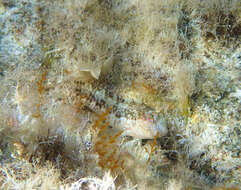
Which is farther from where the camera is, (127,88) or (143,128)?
(127,88)

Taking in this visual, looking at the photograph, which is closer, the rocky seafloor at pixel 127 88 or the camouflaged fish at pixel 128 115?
the rocky seafloor at pixel 127 88

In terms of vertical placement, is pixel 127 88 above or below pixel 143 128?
above

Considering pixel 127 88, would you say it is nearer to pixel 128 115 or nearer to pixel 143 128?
pixel 128 115

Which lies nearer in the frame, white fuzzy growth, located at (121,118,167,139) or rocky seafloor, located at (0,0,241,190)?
rocky seafloor, located at (0,0,241,190)

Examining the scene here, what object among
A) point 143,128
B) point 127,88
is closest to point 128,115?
point 143,128

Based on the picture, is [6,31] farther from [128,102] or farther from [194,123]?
[194,123]

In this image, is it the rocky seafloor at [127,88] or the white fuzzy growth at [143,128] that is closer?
the rocky seafloor at [127,88]

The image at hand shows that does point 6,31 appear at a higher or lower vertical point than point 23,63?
higher

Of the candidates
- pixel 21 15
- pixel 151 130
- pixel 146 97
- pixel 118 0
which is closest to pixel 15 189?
pixel 151 130
